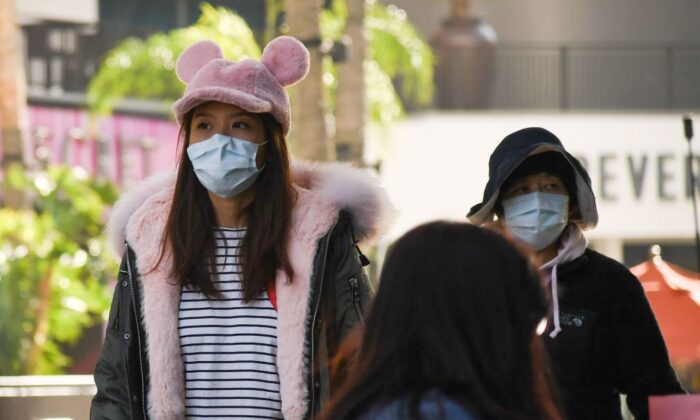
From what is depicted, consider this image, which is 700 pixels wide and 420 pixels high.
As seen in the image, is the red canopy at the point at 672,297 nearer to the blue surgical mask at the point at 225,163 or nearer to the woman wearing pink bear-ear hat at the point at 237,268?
the woman wearing pink bear-ear hat at the point at 237,268

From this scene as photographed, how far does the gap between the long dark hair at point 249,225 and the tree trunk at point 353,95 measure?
387 inches

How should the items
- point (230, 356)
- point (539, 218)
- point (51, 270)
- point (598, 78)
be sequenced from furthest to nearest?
point (598, 78)
point (51, 270)
point (539, 218)
point (230, 356)

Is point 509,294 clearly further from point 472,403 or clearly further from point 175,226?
point 175,226

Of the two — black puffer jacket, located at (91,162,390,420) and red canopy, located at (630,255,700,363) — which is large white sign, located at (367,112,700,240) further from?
black puffer jacket, located at (91,162,390,420)

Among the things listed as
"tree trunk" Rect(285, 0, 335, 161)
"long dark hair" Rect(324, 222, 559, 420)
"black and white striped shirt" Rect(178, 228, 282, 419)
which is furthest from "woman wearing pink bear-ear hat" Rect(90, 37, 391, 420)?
"tree trunk" Rect(285, 0, 335, 161)

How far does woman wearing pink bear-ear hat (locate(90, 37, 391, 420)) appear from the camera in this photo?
14.8 ft

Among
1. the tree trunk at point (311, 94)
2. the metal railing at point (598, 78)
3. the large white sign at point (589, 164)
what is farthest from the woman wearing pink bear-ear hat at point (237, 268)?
the metal railing at point (598, 78)

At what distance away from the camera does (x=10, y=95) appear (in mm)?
20422

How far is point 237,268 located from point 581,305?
1011 mm

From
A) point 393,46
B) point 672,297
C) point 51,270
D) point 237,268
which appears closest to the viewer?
point 237,268

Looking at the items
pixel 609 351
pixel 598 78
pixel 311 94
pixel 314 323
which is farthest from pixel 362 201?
pixel 598 78

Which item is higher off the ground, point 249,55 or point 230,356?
point 249,55

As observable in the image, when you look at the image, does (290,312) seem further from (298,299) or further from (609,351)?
(609,351)

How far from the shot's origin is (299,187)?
4.85 m
